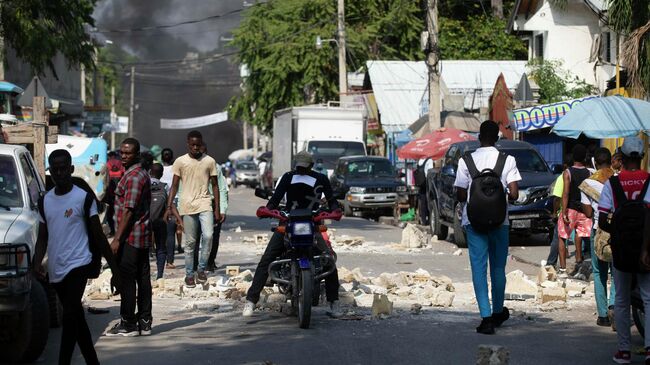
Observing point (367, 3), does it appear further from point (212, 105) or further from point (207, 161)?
point (212, 105)

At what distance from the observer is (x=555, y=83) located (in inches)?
1372

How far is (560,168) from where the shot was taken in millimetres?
18219

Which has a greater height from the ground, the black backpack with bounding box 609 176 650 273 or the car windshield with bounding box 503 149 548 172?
the car windshield with bounding box 503 149 548 172

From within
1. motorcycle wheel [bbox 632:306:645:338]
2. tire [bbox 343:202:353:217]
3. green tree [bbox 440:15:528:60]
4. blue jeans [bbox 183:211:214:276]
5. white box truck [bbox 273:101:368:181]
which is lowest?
tire [bbox 343:202:353:217]

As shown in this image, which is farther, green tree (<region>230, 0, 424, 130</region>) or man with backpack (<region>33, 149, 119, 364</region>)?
green tree (<region>230, 0, 424, 130</region>)

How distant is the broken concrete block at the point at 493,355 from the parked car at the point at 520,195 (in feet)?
33.3

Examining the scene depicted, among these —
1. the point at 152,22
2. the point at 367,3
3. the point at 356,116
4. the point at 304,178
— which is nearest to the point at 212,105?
the point at 152,22

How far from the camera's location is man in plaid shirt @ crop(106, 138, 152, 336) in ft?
33.0

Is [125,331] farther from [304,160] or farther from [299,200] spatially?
[304,160]

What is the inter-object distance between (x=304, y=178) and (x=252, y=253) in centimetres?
905

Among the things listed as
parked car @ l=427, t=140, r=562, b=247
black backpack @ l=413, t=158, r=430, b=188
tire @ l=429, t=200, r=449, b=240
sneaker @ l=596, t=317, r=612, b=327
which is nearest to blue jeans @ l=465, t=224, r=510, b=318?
sneaker @ l=596, t=317, r=612, b=327

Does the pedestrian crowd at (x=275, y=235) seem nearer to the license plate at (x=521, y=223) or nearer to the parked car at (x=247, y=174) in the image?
the license plate at (x=521, y=223)

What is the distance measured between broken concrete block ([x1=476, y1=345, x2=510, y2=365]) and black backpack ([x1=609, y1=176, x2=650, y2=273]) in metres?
1.11

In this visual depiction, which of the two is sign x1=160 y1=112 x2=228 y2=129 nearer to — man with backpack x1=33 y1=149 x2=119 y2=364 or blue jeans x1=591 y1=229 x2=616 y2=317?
blue jeans x1=591 y1=229 x2=616 y2=317
